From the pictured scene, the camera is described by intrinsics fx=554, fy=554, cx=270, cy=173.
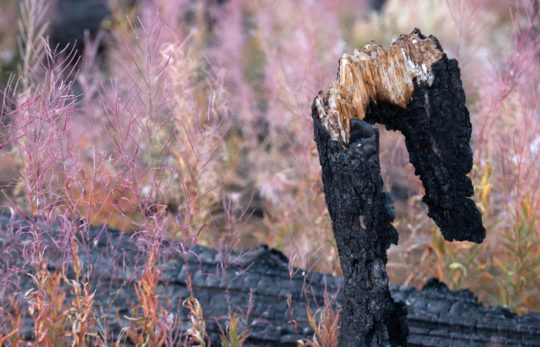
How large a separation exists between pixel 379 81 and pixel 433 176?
383 mm

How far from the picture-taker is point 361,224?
73.0 inches

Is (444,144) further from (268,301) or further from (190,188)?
(190,188)

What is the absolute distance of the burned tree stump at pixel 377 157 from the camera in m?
1.82

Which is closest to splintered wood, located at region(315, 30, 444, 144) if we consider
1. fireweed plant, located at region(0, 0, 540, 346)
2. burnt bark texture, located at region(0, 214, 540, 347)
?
fireweed plant, located at region(0, 0, 540, 346)

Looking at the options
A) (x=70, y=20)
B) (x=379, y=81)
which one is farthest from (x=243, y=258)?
(x=70, y=20)

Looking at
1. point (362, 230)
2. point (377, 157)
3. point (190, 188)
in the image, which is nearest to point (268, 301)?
point (190, 188)

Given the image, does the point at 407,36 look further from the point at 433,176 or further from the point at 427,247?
the point at 427,247

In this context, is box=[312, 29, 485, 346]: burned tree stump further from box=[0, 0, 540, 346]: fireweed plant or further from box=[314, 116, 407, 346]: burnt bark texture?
box=[0, 0, 540, 346]: fireweed plant

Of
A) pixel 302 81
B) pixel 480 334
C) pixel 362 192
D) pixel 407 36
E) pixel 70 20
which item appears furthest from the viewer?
pixel 70 20

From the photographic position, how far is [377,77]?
77.0 inches

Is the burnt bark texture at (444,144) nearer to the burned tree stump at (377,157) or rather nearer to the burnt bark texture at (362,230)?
the burned tree stump at (377,157)

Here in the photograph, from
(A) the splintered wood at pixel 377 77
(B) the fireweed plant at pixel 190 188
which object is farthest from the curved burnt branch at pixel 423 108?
(B) the fireweed plant at pixel 190 188

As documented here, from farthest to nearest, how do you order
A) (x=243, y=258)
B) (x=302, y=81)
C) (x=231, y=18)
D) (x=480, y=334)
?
(x=231, y=18) < (x=302, y=81) < (x=243, y=258) < (x=480, y=334)

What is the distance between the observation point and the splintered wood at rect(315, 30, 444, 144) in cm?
186
